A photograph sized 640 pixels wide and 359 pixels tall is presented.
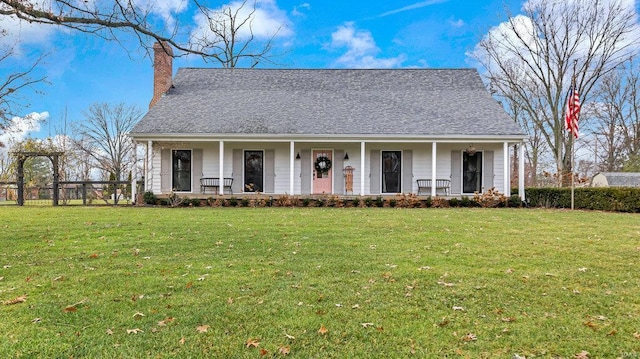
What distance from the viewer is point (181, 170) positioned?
15844 mm

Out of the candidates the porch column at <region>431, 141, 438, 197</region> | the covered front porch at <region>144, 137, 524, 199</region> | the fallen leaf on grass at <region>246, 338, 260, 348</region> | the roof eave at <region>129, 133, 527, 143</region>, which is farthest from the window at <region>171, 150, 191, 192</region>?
the fallen leaf on grass at <region>246, 338, 260, 348</region>

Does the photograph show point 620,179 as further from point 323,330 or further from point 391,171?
point 323,330

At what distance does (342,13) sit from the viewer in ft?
Answer: 68.5

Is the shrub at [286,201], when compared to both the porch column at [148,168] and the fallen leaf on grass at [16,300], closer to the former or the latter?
the porch column at [148,168]

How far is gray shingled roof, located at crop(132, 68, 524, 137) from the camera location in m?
15.2

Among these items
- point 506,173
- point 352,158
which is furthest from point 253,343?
point 506,173

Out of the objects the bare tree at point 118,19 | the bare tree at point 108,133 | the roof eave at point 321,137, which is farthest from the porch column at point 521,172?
the bare tree at point 108,133

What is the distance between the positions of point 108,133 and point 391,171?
23.9m

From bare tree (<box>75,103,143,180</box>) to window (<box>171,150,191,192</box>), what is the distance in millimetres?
14665

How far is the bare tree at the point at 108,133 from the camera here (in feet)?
94.1

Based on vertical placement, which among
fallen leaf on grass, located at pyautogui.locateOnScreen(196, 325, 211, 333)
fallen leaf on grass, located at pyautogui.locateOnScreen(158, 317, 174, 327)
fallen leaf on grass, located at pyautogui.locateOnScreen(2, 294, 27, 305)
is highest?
fallen leaf on grass, located at pyautogui.locateOnScreen(2, 294, 27, 305)

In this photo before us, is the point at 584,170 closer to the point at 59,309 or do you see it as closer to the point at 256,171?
the point at 256,171

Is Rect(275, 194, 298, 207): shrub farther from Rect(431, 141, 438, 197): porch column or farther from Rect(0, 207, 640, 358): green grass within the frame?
Rect(0, 207, 640, 358): green grass

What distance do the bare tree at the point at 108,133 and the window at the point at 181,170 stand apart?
1467 centimetres
